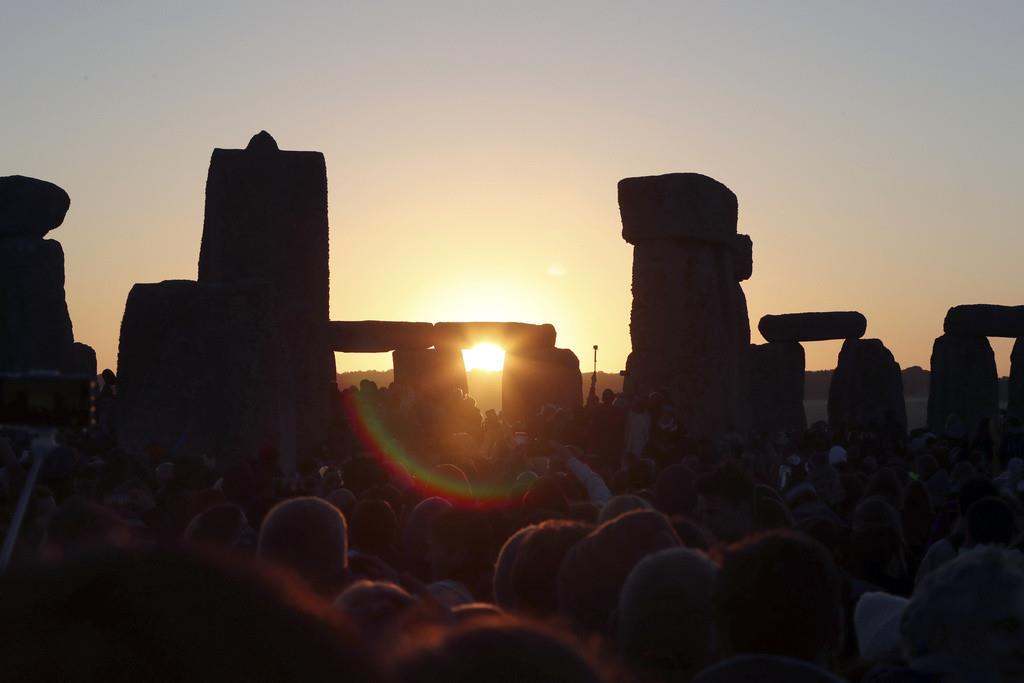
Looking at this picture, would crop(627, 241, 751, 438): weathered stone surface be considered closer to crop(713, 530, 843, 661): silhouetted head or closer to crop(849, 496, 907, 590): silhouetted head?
crop(849, 496, 907, 590): silhouetted head

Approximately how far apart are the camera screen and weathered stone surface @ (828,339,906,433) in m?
22.9

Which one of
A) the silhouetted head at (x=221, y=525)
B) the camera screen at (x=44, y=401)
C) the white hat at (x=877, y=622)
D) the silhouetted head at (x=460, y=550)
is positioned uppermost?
the camera screen at (x=44, y=401)

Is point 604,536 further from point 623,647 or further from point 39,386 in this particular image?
point 39,386

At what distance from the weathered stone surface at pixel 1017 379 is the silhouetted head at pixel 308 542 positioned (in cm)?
2368

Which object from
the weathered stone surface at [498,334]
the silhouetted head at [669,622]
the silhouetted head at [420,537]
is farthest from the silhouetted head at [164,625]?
the weathered stone surface at [498,334]

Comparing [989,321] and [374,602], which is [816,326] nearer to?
[989,321]

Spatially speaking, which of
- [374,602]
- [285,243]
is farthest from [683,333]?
[374,602]

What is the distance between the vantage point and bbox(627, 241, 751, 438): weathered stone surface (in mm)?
16281

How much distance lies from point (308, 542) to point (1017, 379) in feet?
78.8

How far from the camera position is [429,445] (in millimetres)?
13461

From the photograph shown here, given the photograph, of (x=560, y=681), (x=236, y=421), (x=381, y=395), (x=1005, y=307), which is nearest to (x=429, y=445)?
(x=236, y=421)

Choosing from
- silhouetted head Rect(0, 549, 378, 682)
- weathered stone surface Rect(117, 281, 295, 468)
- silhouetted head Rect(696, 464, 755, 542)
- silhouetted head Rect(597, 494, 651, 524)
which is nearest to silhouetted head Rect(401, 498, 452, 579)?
silhouetted head Rect(597, 494, 651, 524)

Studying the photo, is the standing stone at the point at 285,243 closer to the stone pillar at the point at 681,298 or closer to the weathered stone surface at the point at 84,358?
the stone pillar at the point at 681,298

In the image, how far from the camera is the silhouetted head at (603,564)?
10.9 feet
